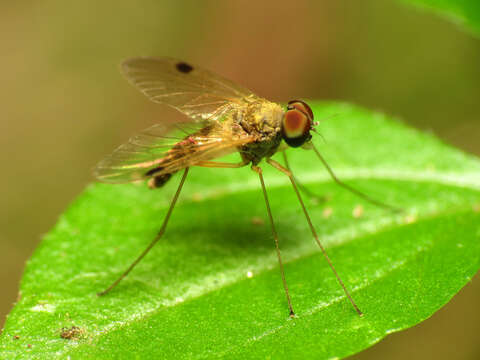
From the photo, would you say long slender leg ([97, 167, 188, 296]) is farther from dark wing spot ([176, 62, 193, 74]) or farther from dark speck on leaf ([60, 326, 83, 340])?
dark wing spot ([176, 62, 193, 74])

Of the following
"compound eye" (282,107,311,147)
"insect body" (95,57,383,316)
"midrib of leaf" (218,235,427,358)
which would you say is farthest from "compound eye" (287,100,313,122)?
"midrib of leaf" (218,235,427,358)

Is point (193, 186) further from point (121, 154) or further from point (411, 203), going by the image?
point (411, 203)

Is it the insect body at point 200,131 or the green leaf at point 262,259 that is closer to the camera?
the green leaf at point 262,259

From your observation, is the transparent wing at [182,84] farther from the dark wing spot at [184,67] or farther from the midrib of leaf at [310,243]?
the midrib of leaf at [310,243]

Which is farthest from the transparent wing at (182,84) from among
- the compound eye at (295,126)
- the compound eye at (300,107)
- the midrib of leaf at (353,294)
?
the midrib of leaf at (353,294)

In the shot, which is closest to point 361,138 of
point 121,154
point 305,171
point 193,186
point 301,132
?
point 305,171
